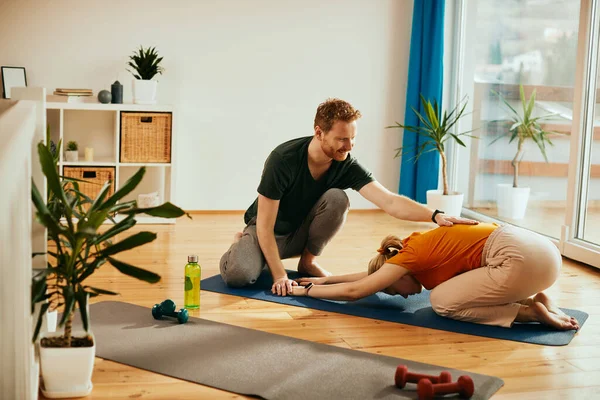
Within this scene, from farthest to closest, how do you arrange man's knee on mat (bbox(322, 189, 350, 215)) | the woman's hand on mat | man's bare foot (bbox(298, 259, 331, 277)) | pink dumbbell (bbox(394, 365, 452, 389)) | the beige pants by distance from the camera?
man's bare foot (bbox(298, 259, 331, 277)) < man's knee on mat (bbox(322, 189, 350, 215)) < the woman's hand on mat < the beige pants < pink dumbbell (bbox(394, 365, 452, 389))

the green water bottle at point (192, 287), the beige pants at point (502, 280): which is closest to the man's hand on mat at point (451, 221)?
the beige pants at point (502, 280)

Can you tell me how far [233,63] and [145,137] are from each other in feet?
3.33

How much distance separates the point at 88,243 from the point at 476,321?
1719mm

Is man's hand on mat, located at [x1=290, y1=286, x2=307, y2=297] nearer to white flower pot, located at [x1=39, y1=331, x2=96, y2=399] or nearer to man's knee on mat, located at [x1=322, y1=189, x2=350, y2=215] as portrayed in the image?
man's knee on mat, located at [x1=322, y1=189, x2=350, y2=215]

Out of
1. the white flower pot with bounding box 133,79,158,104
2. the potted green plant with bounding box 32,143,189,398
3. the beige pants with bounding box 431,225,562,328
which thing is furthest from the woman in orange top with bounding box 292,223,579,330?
the white flower pot with bounding box 133,79,158,104

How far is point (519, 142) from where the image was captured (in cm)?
548

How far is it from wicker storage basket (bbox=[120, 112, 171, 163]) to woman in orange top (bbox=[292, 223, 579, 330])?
2573 millimetres

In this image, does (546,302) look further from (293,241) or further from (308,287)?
(293,241)

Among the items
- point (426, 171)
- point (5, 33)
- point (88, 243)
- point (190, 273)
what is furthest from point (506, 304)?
point (5, 33)

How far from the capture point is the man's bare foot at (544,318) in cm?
317

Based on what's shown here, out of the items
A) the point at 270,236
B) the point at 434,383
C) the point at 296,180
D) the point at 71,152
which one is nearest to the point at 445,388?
the point at 434,383

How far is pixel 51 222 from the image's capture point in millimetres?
2043

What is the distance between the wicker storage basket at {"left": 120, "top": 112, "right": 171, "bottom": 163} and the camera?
17.8 feet

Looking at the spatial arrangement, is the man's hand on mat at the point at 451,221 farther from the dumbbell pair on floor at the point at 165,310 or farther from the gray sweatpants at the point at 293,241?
the dumbbell pair on floor at the point at 165,310
